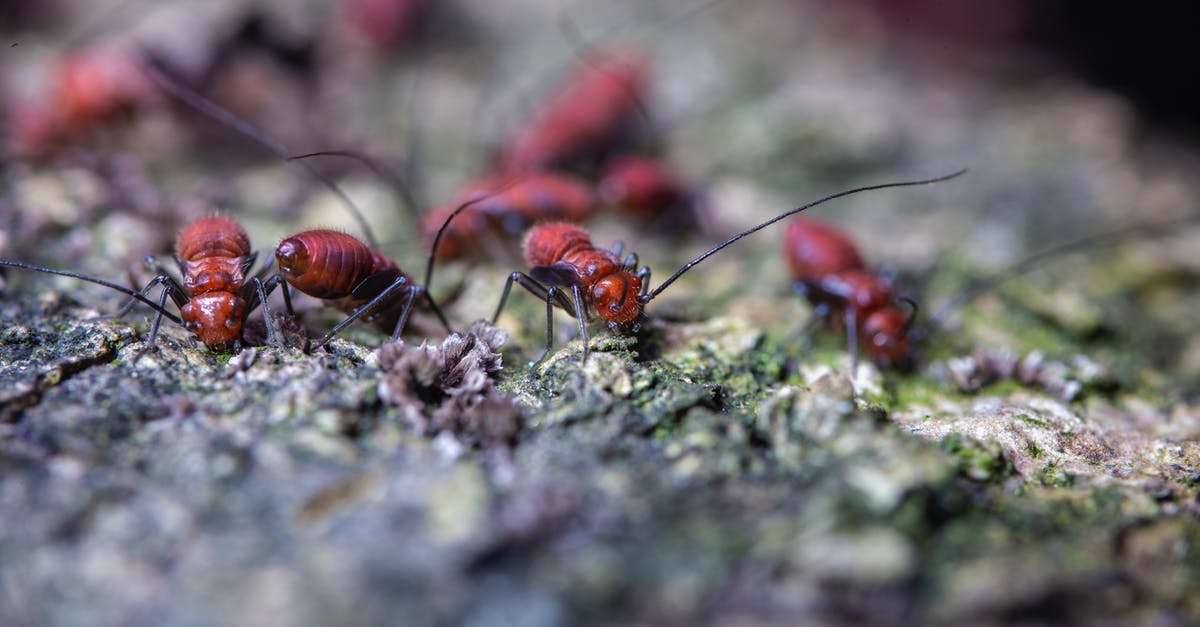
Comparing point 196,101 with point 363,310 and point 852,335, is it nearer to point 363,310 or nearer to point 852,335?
point 363,310

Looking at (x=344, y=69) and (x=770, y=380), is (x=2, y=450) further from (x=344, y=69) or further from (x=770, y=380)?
(x=344, y=69)

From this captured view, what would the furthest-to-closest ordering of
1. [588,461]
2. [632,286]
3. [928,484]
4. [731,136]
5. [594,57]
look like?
1. [594,57]
2. [731,136]
3. [632,286]
4. [588,461]
5. [928,484]

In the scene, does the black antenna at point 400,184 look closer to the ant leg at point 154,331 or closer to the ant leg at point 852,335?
the ant leg at point 154,331

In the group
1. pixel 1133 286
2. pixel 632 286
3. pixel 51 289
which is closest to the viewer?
pixel 632 286

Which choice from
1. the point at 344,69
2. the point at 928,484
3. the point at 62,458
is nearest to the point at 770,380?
the point at 928,484

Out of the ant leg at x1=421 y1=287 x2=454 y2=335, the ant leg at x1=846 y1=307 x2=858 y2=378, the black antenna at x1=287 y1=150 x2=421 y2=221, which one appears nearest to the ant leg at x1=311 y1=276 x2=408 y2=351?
the ant leg at x1=421 y1=287 x2=454 y2=335

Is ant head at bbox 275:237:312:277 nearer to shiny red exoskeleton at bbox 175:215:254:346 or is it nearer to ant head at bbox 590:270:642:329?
shiny red exoskeleton at bbox 175:215:254:346
